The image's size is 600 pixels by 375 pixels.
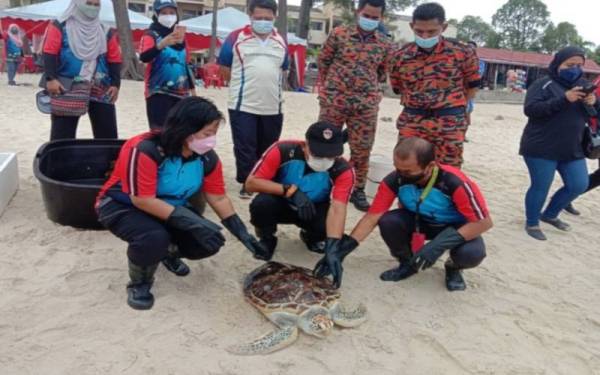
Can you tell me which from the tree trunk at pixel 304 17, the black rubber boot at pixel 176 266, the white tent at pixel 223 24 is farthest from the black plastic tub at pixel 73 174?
the tree trunk at pixel 304 17

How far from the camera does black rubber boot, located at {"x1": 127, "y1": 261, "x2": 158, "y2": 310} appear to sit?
92.5 inches

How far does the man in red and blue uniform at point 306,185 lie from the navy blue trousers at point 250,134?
3.29 ft

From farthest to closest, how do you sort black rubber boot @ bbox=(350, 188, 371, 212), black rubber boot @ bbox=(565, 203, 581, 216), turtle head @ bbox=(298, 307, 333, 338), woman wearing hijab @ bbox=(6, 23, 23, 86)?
woman wearing hijab @ bbox=(6, 23, 23, 86), black rubber boot @ bbox=(565, 203, 581, 216), black rubber boot @ bbox=(350, 188, 371, 212), turtle head @ bbox=(298, 307, 333, 338)

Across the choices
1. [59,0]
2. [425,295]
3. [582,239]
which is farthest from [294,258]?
[59,0]

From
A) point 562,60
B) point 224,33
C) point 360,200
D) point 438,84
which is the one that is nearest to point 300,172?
point 438,84

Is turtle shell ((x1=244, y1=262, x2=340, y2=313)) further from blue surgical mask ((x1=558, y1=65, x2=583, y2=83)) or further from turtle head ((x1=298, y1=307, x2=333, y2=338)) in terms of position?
blue surgical mask ((x1=558, y1=65, x2=583, y2=83))

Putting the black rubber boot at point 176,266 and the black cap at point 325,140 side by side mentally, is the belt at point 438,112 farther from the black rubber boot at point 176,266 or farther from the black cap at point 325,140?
the black rubber boot at point 176,266

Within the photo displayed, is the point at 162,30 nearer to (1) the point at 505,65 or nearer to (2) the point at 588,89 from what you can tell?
Answer: (2) the point at 588,89

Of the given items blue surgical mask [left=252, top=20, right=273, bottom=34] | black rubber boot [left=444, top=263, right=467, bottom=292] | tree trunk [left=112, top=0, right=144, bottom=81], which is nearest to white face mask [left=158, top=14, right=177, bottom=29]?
blue surgical mask [left=252, top=20, right=273, bottom=34]

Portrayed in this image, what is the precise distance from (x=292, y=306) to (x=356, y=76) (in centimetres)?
210

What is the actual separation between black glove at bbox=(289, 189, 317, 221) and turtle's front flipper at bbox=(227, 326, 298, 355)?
68cm

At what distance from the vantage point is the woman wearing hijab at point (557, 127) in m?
3.45

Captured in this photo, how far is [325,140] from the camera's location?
8.34ft

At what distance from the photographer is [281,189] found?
8.97 ft
